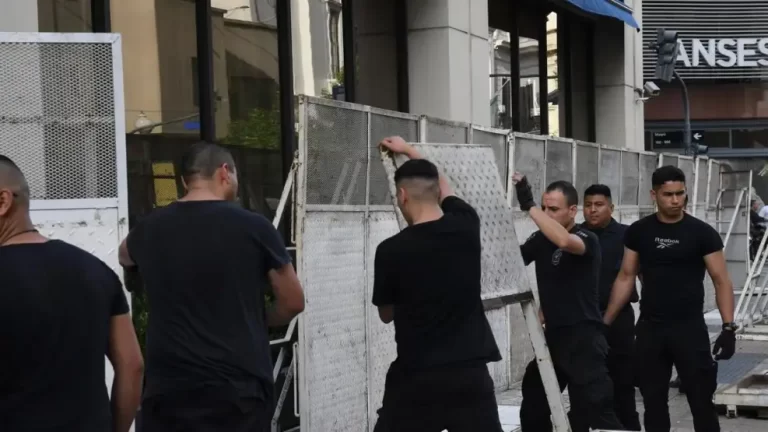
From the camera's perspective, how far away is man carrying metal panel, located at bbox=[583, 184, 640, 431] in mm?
9562

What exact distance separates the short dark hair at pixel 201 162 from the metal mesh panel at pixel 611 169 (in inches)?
413

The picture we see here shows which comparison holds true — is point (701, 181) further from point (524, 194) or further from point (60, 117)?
point (60, 117)

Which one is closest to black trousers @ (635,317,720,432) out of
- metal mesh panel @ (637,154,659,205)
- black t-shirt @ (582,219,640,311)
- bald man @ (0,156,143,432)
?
black t-shirt @ (582,219,640,311)

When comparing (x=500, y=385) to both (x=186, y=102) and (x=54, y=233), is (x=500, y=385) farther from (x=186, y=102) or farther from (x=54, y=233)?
(x=54, y=233)

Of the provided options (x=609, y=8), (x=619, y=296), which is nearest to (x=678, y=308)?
(x=619, y=296)

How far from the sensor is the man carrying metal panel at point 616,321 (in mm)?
9562

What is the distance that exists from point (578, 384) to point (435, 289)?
8.73ft

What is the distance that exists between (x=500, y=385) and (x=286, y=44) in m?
3.71

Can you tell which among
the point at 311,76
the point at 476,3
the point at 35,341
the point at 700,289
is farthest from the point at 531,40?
the point at 35,341

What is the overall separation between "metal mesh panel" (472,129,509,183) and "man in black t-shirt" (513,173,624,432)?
10.8ft

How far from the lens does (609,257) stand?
33.2ft

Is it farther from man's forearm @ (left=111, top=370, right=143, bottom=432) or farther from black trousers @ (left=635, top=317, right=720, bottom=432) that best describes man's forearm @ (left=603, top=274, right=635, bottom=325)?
man's forearm @ (left=111, top=370, right=143, bottom=432)

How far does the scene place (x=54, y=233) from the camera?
5.75m

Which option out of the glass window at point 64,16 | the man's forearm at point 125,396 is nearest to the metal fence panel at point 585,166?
the glass window at point 64,16
